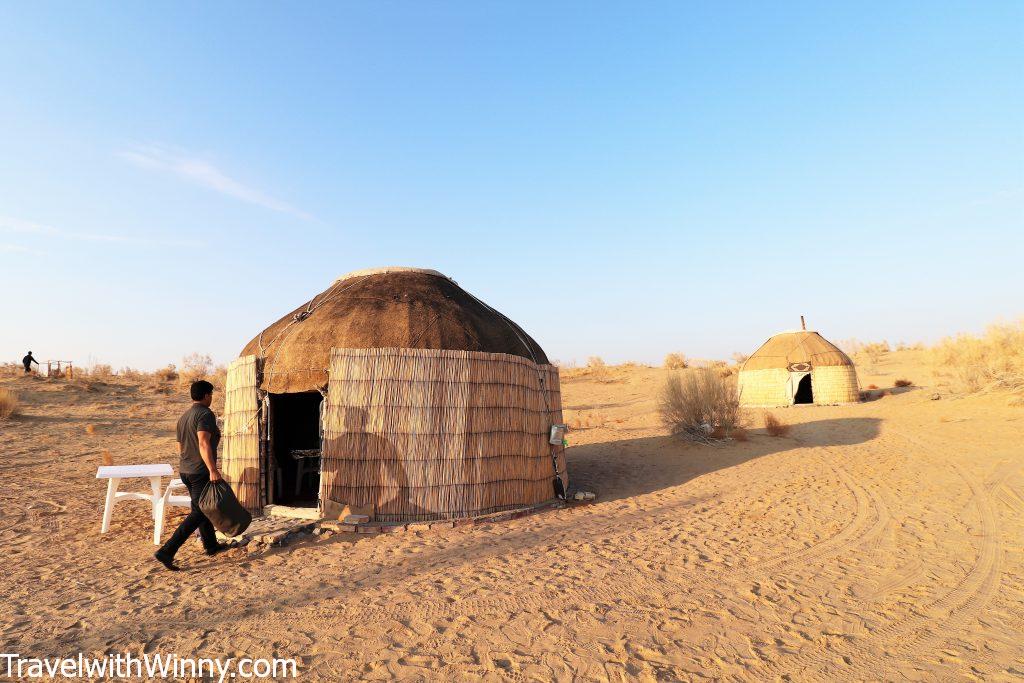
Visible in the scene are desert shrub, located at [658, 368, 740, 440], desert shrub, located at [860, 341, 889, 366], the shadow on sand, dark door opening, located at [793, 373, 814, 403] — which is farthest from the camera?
desert shrub, located at [860, 341, 889, 366]

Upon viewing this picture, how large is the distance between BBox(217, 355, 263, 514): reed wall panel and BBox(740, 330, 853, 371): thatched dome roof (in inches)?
702

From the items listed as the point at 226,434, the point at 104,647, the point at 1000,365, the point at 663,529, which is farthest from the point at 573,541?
the point at 1000,365

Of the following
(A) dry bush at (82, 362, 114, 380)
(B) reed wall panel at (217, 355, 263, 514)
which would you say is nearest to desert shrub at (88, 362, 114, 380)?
(A) dry bush at (82, 362, 114, 380)

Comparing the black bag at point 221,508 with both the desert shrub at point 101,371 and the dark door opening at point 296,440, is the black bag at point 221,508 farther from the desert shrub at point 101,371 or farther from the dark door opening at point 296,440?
the desert shrub at point 101,371

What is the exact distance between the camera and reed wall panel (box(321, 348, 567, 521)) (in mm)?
6598

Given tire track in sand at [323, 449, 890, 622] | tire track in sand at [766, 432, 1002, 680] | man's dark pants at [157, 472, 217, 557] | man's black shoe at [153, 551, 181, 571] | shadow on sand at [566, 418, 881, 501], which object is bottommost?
tire track in sand at [766, 432, 1002, 680]

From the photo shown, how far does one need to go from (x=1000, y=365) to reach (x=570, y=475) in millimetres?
14860

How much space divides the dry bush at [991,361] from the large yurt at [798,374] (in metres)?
3.07

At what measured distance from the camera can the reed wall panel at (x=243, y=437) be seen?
7.18 metres

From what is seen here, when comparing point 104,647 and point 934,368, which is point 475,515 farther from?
point 934,368

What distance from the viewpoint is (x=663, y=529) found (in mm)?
6707

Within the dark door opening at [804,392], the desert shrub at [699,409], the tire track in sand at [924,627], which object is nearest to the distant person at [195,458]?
the tire track in sand at [924,627]

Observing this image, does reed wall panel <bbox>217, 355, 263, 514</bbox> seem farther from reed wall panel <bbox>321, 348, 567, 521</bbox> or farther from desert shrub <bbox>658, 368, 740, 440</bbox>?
desert shrub <bbox>658, 368, 740, 440</bbox>

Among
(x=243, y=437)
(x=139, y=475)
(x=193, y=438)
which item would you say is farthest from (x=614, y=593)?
(x=243, y=437)
